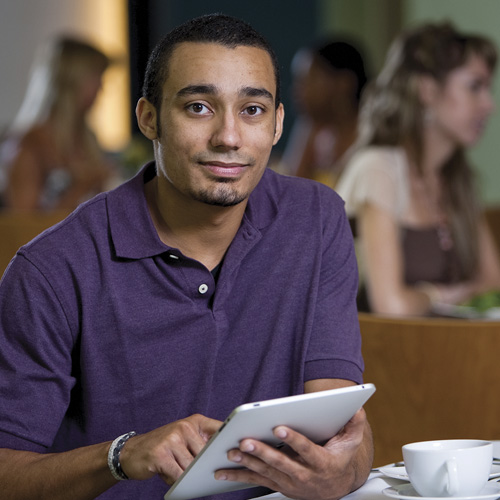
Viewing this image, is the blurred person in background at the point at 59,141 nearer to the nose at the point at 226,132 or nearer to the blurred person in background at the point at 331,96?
the blurred person in background at the point at 331,96

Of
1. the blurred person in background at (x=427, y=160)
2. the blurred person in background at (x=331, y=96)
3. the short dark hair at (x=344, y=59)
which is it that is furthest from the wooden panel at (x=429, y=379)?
the short dark hair at (x=344, y=59)

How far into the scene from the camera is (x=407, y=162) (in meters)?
2.80

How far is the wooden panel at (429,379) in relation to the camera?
5.49 feet

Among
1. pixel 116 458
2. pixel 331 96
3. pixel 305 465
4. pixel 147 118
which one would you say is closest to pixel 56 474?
pixel 116 458

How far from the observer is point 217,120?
4.41 ft

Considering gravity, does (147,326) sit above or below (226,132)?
below

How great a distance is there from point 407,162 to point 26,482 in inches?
71.3

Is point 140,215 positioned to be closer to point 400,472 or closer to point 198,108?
point 198,108

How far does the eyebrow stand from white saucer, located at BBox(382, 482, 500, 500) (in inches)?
22.4

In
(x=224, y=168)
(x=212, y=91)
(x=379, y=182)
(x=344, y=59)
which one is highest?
(x=344, y=59)

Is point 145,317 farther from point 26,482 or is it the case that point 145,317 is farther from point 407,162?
point 407,162

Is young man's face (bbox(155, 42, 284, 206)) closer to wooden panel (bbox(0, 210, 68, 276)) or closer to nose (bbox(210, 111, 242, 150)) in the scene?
nose (bbox(210, 111, 242, 150))

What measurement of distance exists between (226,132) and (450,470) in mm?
551

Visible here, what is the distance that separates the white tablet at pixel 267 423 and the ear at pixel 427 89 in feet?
6.03
